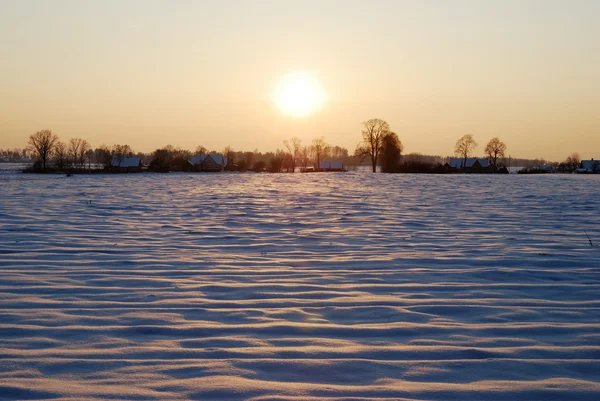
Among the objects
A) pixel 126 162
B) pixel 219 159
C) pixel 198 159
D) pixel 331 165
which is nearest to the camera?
pixel 126 162

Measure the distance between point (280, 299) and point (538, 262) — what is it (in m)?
3.57

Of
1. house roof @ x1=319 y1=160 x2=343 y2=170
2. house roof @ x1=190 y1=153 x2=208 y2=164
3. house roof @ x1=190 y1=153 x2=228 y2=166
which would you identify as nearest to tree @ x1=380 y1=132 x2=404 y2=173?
house roof @ x1=319 y1=160 x2=343 y2=170

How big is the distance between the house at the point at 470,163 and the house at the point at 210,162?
45612 millimetres

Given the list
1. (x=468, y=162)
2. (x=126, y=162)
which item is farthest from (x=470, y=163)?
(x=126, y=162)

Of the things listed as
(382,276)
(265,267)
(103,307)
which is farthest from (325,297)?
(103,307)

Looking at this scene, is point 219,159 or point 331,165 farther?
point 331,165

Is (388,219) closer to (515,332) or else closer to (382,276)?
(382,276)

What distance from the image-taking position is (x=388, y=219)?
11.1 meters

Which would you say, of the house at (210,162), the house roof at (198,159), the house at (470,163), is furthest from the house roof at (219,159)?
the house at (470,163)

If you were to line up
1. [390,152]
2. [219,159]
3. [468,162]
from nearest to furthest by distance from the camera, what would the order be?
[390,152] → [468,162] → [219,159]

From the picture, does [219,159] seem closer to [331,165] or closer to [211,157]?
[211,157]

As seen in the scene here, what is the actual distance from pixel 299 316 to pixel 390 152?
3290 inches

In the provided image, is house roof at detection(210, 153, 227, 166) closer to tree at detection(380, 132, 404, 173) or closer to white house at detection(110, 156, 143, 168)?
white house at detection(110, 156, 143, 168)

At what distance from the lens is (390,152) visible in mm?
85750
